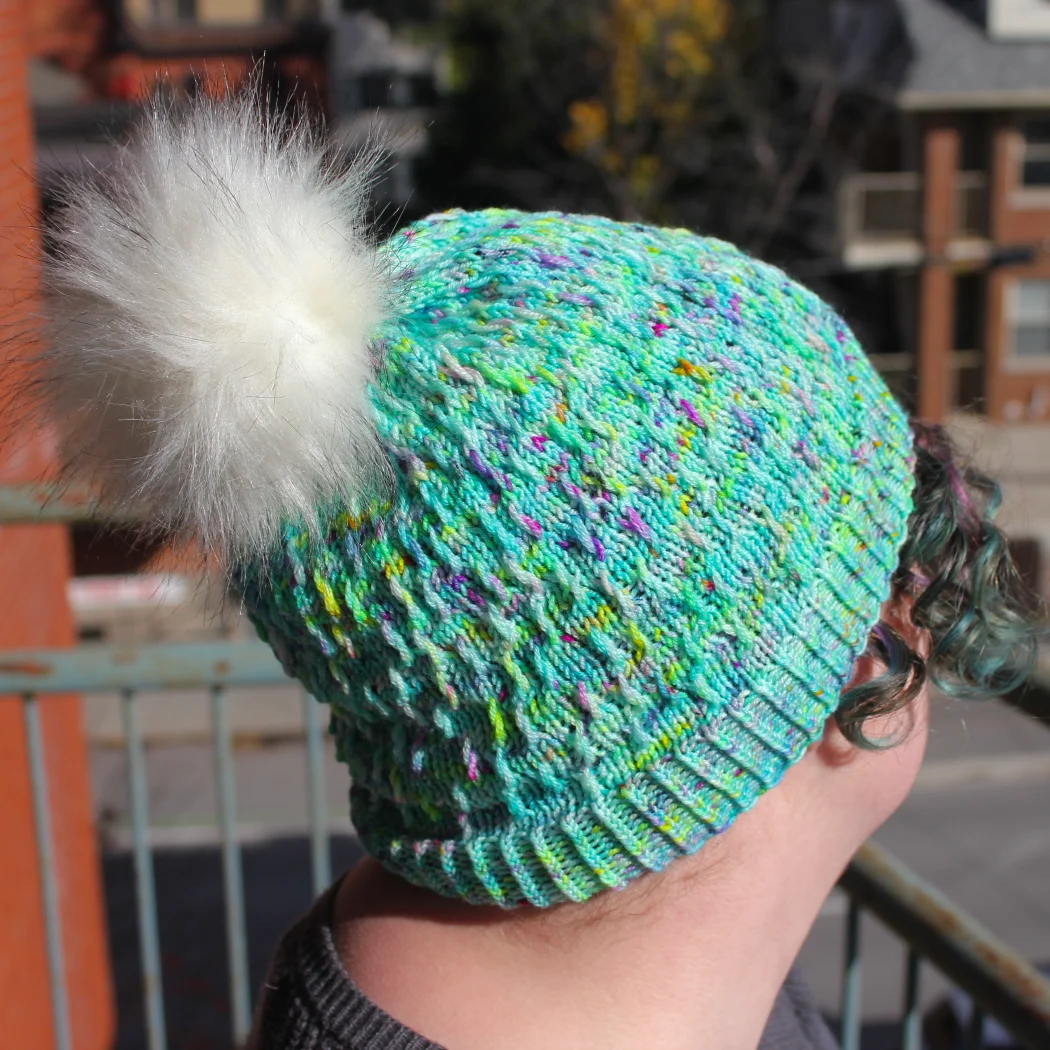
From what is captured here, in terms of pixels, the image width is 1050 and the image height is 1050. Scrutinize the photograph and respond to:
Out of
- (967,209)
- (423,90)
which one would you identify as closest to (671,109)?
(967,209)

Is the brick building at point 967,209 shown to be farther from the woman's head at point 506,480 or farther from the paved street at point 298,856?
the woman's head at point 506,480

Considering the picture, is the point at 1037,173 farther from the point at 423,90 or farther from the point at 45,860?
the point at 45,860

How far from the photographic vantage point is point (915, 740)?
1261 millimetres

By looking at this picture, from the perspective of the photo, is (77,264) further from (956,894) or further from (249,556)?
(956,894)

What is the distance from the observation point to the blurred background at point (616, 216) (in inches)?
128

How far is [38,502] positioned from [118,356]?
1320mm

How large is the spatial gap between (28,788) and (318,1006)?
6.69 ft

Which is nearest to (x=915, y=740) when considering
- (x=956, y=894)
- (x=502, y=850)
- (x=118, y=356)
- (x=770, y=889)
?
(x=770, y=889)

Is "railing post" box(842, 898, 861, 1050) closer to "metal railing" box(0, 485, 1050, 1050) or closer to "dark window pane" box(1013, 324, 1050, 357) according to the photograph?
"metal railing" box(0, 485, 1050, 1050)

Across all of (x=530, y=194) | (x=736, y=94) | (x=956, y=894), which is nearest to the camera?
(x=956, y=894)

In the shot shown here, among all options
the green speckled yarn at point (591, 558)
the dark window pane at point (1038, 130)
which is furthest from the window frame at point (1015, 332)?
the green speckled yarn at point (591, 558)

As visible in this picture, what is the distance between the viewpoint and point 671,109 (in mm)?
12617

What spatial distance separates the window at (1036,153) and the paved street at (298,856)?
757 cm

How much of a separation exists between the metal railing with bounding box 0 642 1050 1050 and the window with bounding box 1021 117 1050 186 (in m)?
12.7
